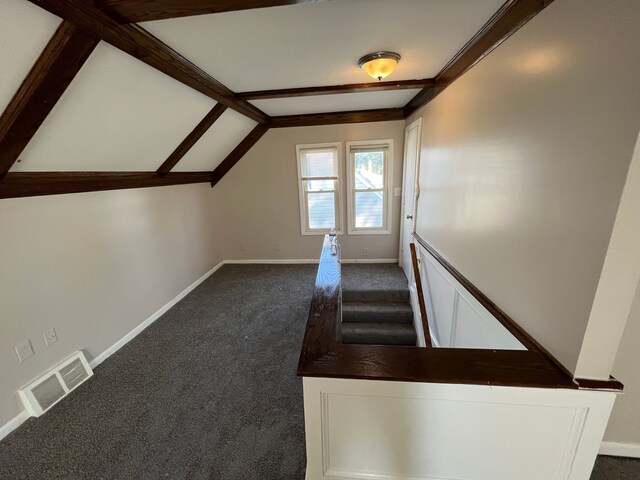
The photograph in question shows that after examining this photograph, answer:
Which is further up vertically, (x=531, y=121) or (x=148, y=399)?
(x=531, y=121)

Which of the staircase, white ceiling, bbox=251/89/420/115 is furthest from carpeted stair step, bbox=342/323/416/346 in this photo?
white ceiling, bbox=251/89/420/115

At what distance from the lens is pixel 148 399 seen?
1.95 m

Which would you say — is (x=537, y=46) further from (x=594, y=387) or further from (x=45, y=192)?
(x=45, y=192)

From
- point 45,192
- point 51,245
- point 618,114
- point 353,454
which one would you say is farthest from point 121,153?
point 618,114

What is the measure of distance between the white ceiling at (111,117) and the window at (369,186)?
2279mm

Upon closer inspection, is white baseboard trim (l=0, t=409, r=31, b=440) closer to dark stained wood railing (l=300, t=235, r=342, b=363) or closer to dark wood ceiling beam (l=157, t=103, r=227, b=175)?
dark stained wood railing (l=300, t=235, r=342, b=363)

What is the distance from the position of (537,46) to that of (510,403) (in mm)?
1481

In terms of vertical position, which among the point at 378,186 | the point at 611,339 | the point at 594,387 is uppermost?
the point at 378,186

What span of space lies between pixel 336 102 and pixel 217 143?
1.61 m

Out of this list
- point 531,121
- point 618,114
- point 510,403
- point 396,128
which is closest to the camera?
point 618,114

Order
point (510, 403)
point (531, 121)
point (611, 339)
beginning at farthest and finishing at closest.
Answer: point (531, 121) → point (510, 403) → point (611, 339)

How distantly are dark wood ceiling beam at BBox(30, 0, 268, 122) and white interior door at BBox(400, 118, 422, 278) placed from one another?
7.25ft

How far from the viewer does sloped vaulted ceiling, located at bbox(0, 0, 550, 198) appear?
1.22 m

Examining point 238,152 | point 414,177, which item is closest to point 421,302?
point 414,177
